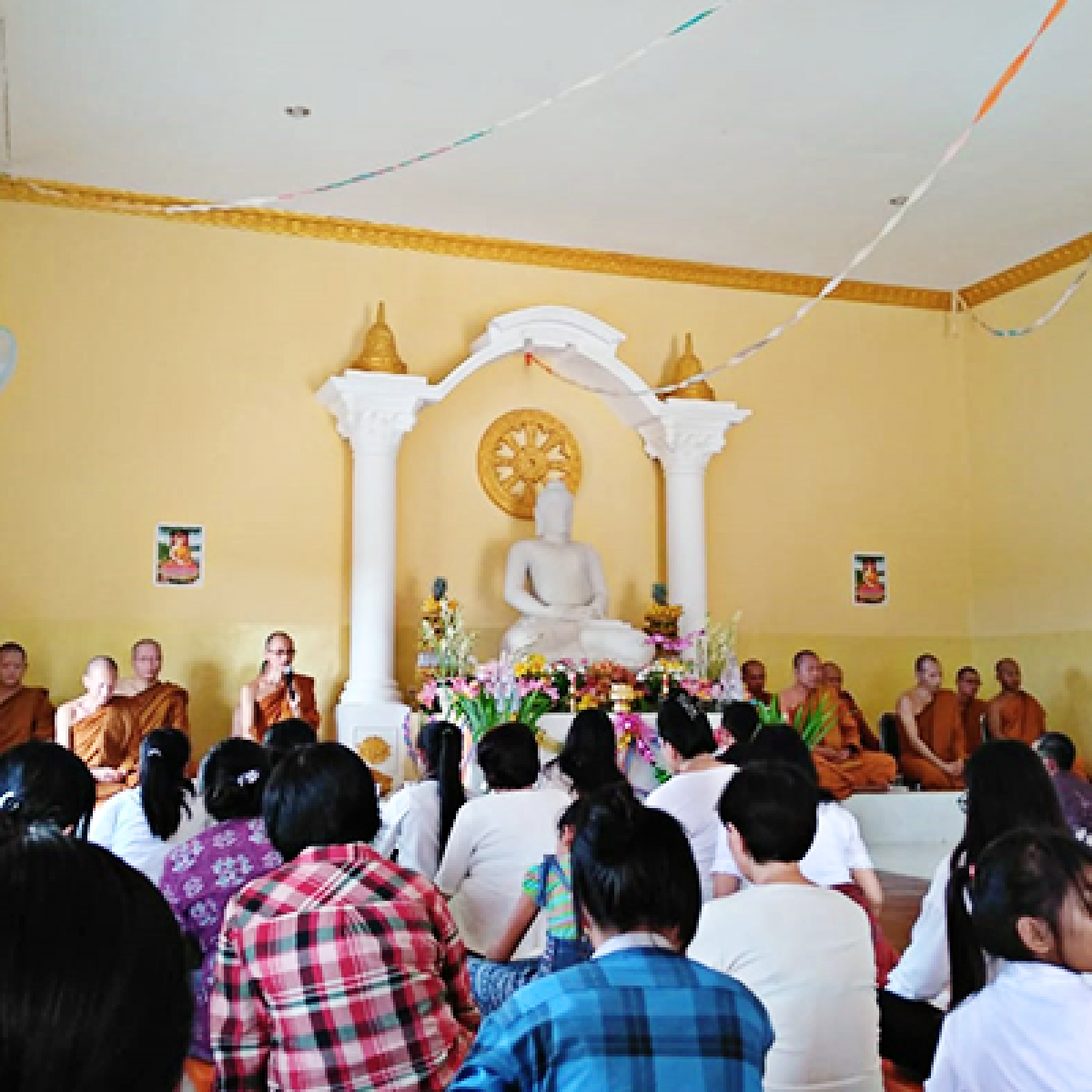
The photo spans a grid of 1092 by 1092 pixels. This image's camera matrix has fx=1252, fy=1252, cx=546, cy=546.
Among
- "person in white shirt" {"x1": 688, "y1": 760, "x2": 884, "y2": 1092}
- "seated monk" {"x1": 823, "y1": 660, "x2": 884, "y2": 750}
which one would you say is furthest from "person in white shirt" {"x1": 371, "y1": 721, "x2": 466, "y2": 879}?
"seated monk" {"x1": 823, "y1": 660, "x2": 884, "y2": 750}

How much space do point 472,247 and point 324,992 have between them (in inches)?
294

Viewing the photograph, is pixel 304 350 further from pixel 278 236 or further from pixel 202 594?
pixel 202 594

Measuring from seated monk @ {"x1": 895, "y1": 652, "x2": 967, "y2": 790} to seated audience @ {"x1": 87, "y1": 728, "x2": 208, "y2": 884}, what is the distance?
20.4 feet

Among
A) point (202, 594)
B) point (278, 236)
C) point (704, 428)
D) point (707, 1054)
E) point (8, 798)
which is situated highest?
point (278, 236)

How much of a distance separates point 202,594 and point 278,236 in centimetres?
243

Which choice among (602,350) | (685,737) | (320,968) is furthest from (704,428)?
(320,968)

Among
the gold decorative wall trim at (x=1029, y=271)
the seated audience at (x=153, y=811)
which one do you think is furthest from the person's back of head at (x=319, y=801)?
the gold decorative wall trim at (x=1029, y=271)

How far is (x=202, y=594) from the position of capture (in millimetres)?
7863

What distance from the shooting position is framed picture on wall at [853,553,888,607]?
9.54 meters

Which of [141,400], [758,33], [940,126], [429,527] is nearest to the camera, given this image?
[758,33]

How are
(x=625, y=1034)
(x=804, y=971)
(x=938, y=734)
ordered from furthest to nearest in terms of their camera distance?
(x=938, y=734), (x=804, y=971), (x=625, y=1034)

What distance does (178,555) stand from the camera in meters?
7.84

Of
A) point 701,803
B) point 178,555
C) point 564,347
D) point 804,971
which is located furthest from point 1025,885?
point 564,347

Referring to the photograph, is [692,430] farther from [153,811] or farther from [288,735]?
[153,811]
